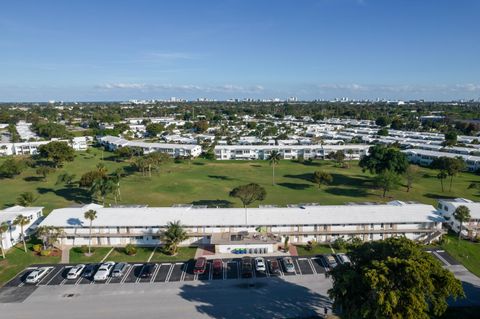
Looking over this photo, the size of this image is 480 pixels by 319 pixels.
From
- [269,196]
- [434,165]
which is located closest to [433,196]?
[434,165]

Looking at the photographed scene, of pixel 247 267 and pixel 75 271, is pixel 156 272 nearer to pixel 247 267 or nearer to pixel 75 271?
pixel 75 271

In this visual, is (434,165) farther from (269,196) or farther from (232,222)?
(232,222)

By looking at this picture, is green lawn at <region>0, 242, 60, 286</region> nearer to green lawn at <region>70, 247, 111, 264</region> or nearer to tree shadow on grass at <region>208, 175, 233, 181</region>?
green lawn at <region>70, 247, 111, 264</region>

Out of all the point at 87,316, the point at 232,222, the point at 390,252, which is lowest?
the point at 87,316

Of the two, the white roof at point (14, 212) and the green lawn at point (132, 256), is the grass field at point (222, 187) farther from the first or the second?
the green lawn at point (132, 256)

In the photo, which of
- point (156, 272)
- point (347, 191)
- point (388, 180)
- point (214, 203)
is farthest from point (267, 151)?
point (156, 272)

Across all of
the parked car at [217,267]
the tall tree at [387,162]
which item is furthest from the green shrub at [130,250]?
the tall tree at [387,162]
